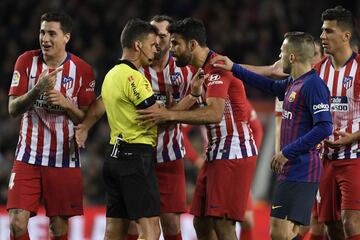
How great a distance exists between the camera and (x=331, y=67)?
7.96m

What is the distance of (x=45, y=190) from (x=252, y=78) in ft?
6.78

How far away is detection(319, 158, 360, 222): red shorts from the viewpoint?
25.5 ft

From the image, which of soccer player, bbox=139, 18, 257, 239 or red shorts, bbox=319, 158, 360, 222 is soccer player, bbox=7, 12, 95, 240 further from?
red shorts, bbox=319, 158, 360, 222

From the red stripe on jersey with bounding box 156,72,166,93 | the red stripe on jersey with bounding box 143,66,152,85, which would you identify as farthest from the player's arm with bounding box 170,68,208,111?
the red stripe on jersey with bounding box 143,66,152,85

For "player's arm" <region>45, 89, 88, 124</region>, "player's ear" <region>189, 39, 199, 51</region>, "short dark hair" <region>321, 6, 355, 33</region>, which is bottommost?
"player's arm" <region>45, 89, 88, 124</region>

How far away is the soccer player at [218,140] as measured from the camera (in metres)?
7.66

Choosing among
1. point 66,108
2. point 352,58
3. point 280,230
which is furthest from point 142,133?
point 352,58

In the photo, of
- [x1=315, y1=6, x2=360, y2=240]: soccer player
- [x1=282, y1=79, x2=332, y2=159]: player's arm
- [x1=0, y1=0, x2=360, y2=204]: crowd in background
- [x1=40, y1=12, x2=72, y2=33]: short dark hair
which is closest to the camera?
[x1=282, y1=79, x2=332, y2=159]: player's arm

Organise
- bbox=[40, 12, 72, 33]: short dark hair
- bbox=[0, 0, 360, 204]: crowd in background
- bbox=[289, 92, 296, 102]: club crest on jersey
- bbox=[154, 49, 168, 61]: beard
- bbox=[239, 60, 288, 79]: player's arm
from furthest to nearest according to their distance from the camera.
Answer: bbox=[0, 0, 360, 204]: crowd in background < bbox=[239, 60, 288, 79]: player's arm < bbox=[154, 49, 168, 61]: beard < bbox=[40, 12, 72, 33]: short dark hair < bbox=[289, 92, 296, 102]: club crest on jersey

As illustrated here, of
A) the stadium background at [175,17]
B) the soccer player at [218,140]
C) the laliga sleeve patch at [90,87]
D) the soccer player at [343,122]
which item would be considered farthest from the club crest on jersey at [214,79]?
the stadium background at [175,17]

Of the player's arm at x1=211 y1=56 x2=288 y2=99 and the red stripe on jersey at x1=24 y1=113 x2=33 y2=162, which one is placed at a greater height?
the player's arm at x1=211 y1=56 x2=288 y2=99

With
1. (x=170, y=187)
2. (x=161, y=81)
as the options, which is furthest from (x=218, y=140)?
(x=161, y=81)

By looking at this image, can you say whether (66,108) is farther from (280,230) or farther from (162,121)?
(280,230)

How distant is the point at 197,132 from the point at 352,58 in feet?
22.8
